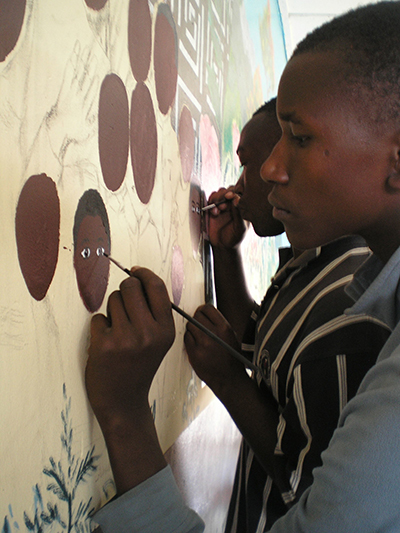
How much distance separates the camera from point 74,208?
451 mm

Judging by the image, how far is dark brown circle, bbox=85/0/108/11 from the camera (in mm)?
471

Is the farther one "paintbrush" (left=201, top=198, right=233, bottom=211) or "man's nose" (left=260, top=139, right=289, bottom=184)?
"paintbrush" (left=201, top=198, right=233, bottom=211)

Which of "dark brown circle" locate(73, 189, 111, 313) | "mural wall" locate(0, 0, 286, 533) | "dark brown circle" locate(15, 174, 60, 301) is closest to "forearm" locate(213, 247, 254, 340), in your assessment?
"mural wall" locate(0, 0, 286, 533)

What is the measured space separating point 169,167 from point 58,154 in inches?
12.4

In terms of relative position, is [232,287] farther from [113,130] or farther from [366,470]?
[366,470]

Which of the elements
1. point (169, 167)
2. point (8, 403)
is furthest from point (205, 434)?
point (8, 403)

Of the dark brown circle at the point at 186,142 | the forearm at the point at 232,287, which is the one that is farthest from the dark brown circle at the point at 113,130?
the forearm at the point at 232,287

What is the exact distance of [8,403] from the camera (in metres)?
0.36

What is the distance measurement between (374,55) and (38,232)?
1.18 ft

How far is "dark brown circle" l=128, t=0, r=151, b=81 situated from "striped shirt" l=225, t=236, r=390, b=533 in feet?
1.22

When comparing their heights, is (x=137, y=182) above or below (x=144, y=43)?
below

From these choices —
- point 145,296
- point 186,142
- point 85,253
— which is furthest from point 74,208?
point 186,142

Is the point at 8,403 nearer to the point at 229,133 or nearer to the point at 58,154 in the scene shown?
the point at 58,154

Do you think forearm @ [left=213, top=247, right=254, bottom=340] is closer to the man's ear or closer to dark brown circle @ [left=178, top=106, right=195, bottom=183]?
dark brown circle @ [left=178, top=106, right=195, bottom=183]
